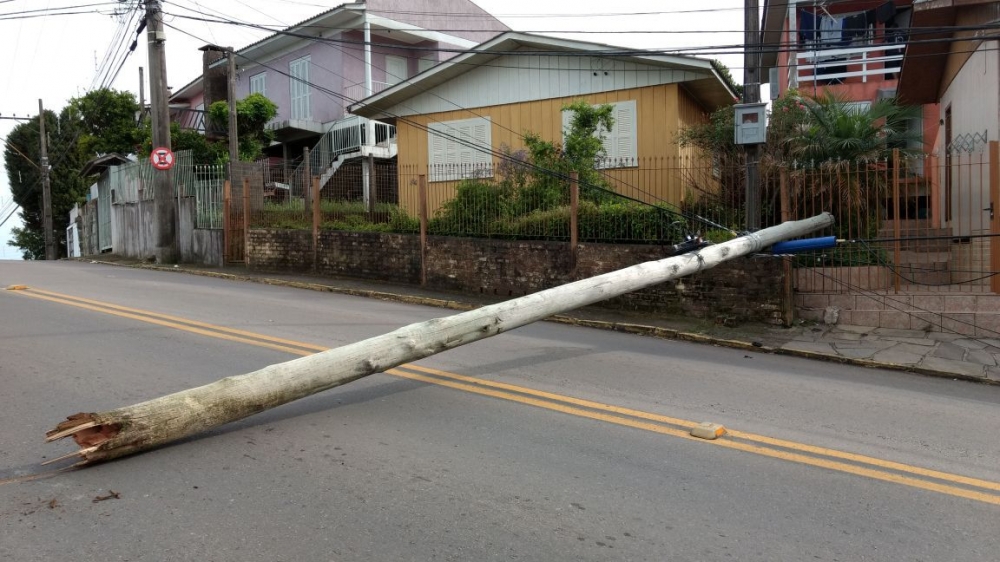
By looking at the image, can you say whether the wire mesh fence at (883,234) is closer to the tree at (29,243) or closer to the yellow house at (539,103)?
the yellow house at (539,103)

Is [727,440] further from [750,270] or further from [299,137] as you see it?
[299,137]

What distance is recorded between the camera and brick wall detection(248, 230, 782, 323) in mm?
11242

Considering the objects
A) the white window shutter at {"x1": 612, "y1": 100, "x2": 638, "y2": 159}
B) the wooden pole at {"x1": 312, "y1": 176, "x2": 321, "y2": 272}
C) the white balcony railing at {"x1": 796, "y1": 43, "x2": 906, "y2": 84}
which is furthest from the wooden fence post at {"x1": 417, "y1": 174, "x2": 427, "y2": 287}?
the white balcony railing at {"x1": 796, "y1": 43, "x2": 906, "y2": 84}

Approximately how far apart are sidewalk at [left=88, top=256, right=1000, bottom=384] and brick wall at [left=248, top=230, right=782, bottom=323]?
274mm

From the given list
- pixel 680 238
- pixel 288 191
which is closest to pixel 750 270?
pixel 680 238

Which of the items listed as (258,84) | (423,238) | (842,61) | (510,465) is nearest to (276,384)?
(510,465)

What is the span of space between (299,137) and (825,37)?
1860 cm

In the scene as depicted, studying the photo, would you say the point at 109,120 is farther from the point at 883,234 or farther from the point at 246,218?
the point at 883,234

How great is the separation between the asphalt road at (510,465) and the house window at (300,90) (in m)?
20.9

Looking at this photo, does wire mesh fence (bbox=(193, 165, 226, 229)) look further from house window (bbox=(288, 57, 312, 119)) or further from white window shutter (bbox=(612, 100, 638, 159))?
white window shutter (bbox=(612, 100, 638, 159))

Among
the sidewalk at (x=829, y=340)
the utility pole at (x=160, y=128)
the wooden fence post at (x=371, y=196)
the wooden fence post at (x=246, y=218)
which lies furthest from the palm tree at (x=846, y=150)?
the utility pole at (x=160, y=128)

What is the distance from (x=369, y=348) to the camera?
5.84 meters

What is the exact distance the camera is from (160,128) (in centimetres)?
1917

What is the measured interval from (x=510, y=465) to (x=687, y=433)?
155cm
